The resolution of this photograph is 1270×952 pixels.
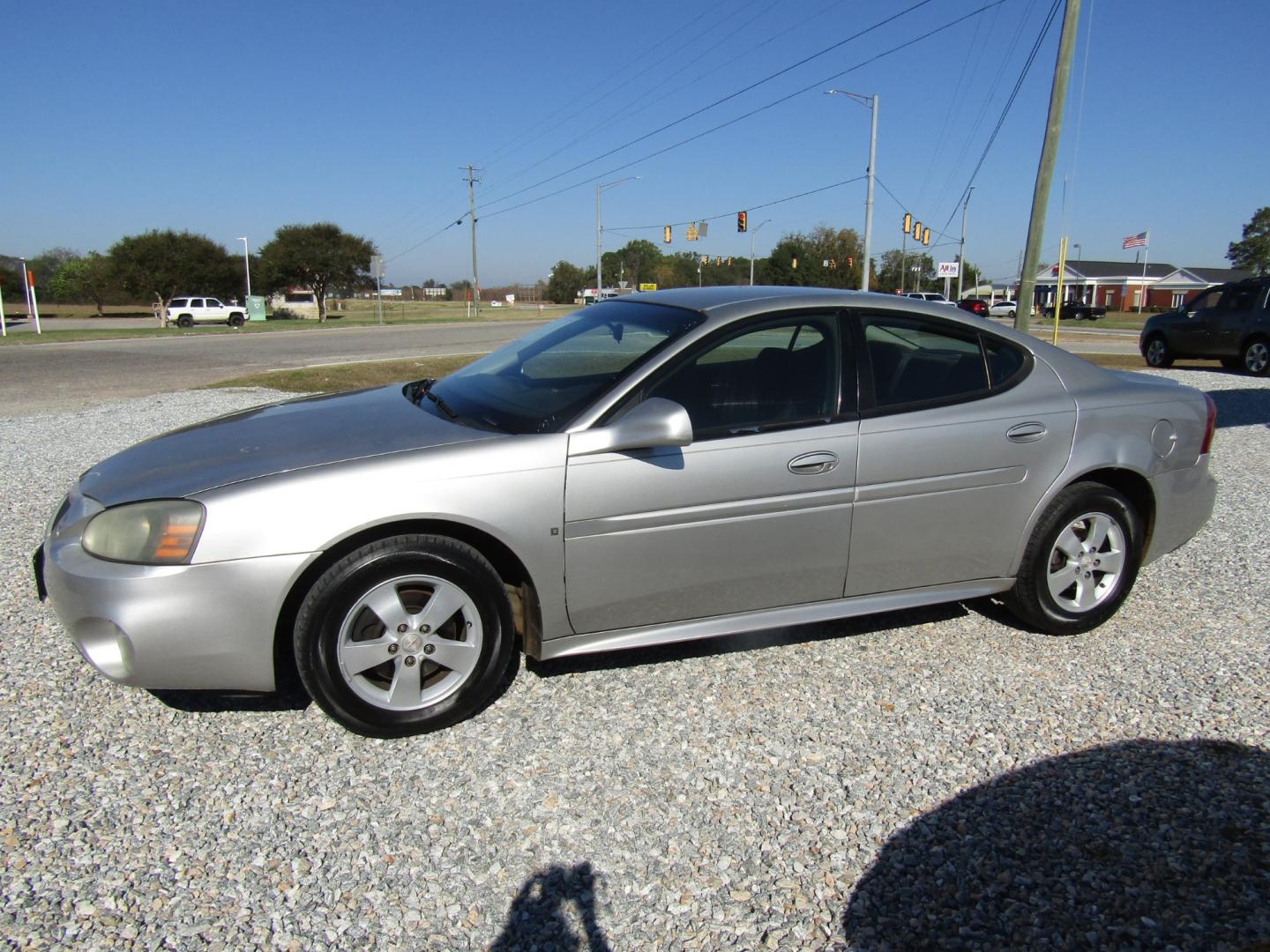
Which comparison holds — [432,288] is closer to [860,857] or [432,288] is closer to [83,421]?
[83,421]

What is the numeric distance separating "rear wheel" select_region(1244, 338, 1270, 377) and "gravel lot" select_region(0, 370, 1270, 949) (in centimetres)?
1465

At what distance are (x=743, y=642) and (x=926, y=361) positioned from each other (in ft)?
4.91

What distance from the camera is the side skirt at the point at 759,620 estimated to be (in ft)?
10.8

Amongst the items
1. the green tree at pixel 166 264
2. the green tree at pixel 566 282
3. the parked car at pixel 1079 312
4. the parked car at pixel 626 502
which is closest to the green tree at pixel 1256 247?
the parked car at pixel 1079 312

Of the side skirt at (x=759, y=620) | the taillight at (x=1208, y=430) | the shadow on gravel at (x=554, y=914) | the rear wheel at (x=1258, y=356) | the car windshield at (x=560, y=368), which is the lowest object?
the shadow on gravel at (x=554, y=914)

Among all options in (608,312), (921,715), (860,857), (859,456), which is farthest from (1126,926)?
(608,312)

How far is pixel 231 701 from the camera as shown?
11.0 ft

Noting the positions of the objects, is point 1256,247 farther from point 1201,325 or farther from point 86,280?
point 86,280

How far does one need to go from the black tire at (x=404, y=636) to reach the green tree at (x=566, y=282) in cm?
10110

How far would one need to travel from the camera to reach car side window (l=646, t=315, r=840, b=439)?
3.39 meters

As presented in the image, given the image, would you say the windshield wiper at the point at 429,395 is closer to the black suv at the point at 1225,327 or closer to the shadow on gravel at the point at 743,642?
the shadow on gravel at the point at 743,642

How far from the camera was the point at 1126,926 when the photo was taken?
7.31 ft

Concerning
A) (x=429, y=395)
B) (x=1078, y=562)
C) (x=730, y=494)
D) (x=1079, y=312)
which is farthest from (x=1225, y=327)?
(x=1079, y=312)

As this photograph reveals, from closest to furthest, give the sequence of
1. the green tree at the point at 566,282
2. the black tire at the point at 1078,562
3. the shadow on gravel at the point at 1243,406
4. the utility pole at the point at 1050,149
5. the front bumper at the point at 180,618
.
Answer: the front bumper at the point at 180,618, the black tire at the point at 1078,562, the shadow on gravel at the point at 1243,406, the utility pole at the point at 1050,149, the green tree at the point at 566,282
